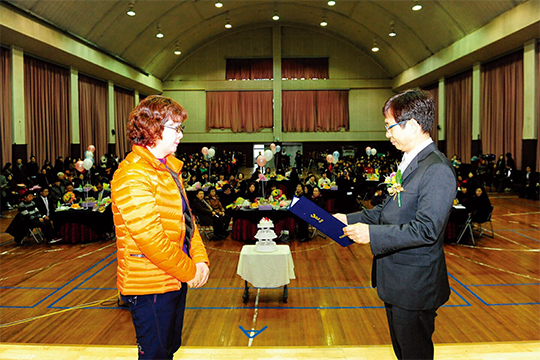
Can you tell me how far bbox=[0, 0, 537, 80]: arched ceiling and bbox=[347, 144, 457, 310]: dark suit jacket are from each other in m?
13.9

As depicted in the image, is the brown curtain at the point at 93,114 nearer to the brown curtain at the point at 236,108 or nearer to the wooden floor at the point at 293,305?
the brown curtain at the point at 236,108

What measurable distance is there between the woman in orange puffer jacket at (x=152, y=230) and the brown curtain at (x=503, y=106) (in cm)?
1703

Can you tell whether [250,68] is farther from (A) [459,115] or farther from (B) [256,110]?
(A) [459,115]

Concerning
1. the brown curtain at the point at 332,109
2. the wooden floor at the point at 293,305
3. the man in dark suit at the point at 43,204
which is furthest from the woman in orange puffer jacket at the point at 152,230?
the brown curtain at the point at 332,109

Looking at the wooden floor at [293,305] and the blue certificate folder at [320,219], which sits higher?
the blue certificate folder at [320,219]

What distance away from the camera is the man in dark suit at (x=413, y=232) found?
6.53 ft

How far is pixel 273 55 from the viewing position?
27.9m

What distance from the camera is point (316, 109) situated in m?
28.4

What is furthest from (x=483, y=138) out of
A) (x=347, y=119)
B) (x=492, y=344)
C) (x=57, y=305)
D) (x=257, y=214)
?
(x=57, y=305)

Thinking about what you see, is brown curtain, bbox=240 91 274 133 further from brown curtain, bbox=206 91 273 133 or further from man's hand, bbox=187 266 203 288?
man's hand, bbox=187 266 203 288

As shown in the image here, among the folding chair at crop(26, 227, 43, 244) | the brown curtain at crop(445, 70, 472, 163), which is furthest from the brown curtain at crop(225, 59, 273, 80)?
the folding chair at crop(26, 227, 43, 244)

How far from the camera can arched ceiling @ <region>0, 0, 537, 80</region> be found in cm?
1492

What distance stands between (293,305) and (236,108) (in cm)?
2409

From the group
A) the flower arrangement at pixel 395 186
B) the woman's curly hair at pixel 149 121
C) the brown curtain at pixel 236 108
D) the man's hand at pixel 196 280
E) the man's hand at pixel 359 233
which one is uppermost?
the brown curtain at pixel 236 108
